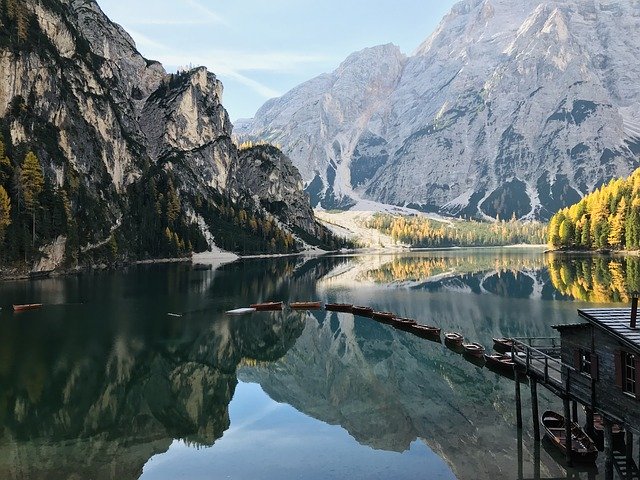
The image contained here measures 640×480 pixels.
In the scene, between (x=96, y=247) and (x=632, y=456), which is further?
(x=96, y=247)

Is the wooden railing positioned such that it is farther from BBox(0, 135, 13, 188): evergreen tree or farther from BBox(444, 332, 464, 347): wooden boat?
BBox(0, 135, 13, 188): evergreen tree

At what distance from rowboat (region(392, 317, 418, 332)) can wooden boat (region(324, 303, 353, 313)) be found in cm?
1692

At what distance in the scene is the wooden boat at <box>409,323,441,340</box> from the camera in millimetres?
73000

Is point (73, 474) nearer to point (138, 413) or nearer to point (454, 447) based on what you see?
point (138, 413)

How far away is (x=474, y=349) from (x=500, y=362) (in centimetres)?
611

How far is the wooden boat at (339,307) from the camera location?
99.8 m

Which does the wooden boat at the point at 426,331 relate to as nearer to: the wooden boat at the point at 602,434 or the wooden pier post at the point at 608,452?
the wooden boat at the point at 602,434

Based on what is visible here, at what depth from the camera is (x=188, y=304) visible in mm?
101062

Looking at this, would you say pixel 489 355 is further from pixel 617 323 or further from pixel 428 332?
pixel 617 323

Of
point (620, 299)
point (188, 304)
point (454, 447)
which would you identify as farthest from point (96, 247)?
point (454, 447)

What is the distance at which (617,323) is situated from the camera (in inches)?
1059

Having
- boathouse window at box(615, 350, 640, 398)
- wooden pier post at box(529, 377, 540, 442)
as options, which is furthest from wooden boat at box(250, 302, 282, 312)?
boathouse window at box(615, 350, 640, 398)

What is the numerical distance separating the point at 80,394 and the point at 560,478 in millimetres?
39070

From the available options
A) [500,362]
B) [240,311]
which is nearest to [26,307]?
[240,311]
